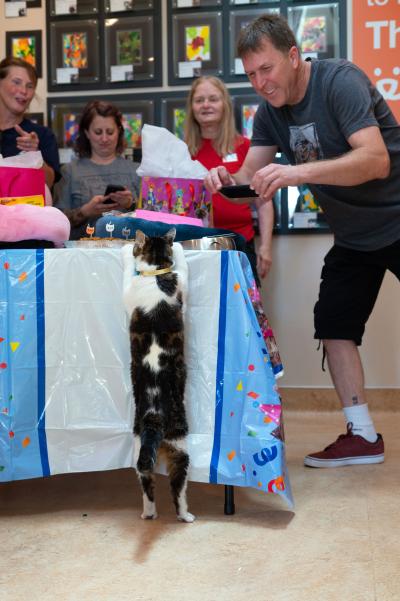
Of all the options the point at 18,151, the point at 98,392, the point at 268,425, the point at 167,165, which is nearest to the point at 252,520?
the point at 268,425

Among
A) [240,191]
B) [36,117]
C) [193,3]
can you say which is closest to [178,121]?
[193,3]

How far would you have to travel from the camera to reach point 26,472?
184 centimetres

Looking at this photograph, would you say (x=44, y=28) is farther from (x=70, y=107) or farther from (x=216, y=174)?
(x=216, y=174)

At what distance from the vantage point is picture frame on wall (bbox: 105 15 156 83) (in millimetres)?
3357

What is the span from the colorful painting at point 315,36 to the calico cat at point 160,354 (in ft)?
6.00

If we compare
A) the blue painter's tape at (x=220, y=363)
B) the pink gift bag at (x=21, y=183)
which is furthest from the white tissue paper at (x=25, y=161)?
the blue painter's tape at (x=220, y=363)

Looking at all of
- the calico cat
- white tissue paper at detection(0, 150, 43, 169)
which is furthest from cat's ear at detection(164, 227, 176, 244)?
white tissue paper at detection(0, 150, 43, 169)

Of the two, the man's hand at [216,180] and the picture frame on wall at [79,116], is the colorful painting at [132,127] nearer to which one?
the picture frame on wall at [79,116]

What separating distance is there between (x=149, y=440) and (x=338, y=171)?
0.86 meters

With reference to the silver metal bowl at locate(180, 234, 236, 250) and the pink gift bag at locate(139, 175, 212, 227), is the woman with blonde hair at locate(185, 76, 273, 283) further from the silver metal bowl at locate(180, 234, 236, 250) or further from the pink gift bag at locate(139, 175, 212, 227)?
the silver metal bowl at locate(180, 234, 236, 250)

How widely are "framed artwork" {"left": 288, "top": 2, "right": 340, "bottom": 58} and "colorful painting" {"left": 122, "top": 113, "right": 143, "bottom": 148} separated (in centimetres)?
82

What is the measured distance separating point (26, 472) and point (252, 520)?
60 centimetres

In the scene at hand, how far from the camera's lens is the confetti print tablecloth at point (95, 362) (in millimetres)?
1807

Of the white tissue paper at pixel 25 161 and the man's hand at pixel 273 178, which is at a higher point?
the white tissue paper at pixel 25 161
